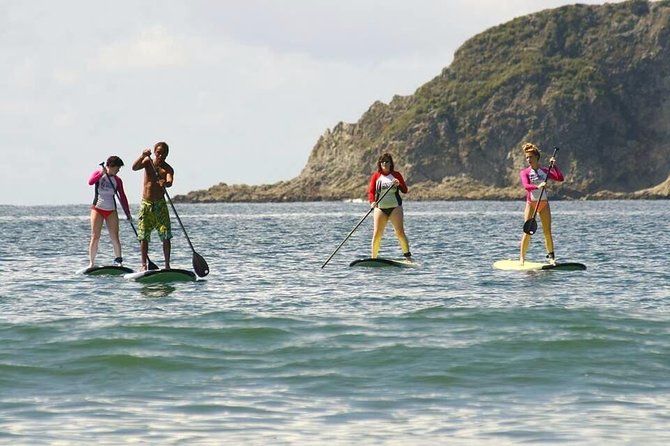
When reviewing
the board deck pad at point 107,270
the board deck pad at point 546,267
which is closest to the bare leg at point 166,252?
the board deck pad at point 107,270

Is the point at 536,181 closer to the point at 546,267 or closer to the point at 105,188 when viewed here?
the point at 546,267

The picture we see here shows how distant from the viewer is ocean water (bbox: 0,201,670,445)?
960cm

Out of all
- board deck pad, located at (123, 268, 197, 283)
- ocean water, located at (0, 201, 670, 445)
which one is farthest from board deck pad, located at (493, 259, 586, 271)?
board deck pad, located at (123, 268, 197, 283)

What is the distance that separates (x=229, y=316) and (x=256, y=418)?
5.76 meters

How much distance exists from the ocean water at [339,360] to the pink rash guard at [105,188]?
124 centimetres

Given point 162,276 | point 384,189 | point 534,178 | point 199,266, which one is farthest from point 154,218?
point 534,178

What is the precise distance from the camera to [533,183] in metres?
22.4

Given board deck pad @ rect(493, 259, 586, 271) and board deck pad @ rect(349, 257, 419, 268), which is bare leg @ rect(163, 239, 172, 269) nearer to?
board deck pad @ rect(349, 257, 419, 268)

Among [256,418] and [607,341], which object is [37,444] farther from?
[607,341]

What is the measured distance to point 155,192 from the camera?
20.8 meters

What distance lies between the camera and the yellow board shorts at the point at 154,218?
823 inches

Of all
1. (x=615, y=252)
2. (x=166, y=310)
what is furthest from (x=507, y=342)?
(x=615, y=252)

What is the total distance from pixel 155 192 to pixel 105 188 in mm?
1032

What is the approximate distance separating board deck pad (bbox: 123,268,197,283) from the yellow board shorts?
61 centimetres
